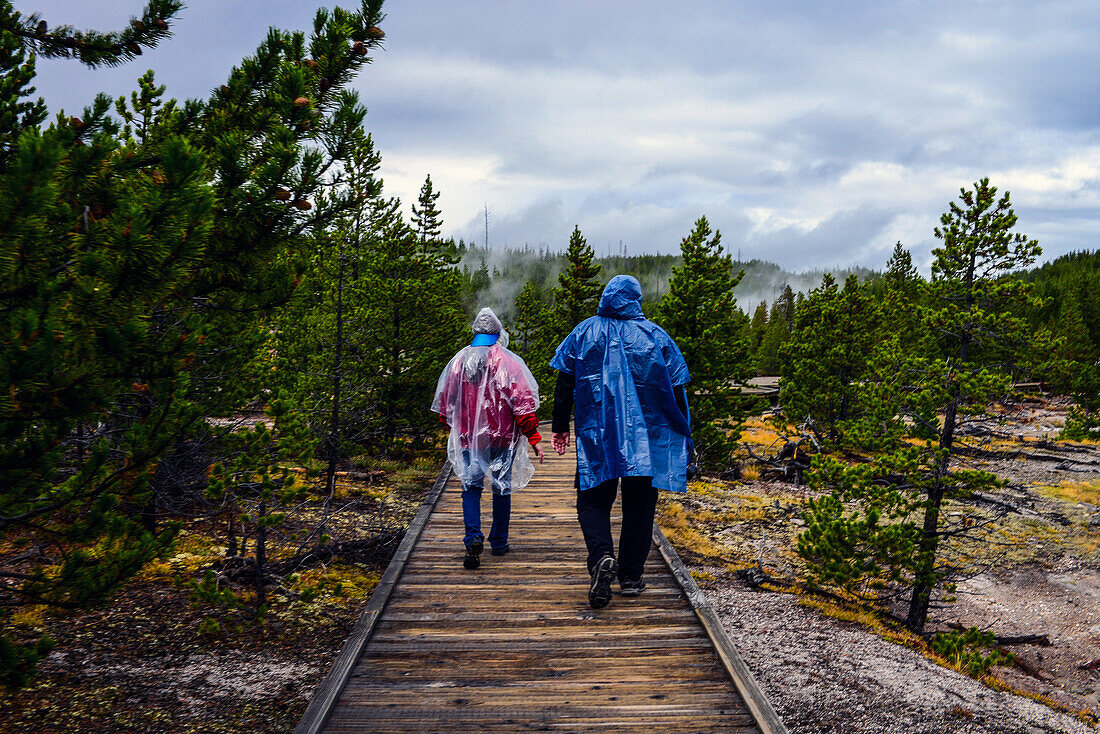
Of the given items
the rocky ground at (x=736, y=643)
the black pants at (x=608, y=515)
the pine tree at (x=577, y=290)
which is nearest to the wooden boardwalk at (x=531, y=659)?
the black pants at (x=608, y=515)

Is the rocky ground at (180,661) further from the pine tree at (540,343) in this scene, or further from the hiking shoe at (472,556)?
the pine tree at (540,343)

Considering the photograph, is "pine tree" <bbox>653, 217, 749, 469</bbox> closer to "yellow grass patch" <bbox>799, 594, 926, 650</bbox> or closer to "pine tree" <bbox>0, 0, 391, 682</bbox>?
"yellow grass patch" <bbox>799, 594, 926, 650</bbox>

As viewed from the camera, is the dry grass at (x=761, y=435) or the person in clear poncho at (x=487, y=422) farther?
the dry grass at (x=761, y=435)

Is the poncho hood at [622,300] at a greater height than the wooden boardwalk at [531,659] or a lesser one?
greater

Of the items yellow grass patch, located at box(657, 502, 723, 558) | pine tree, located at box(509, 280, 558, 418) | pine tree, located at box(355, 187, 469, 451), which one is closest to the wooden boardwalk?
yellow grass patch, located at box(657, 502, 723, 558)

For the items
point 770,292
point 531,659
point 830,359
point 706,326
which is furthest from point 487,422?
point 770,292

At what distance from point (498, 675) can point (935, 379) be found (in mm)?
7452

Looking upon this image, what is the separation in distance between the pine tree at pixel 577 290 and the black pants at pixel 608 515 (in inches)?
648

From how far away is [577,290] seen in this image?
68.7 feet

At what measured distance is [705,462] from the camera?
54.4 feet

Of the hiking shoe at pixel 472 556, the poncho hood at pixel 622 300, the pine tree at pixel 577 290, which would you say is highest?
the pine tree at pixel 577 290

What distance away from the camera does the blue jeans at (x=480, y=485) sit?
5098mm

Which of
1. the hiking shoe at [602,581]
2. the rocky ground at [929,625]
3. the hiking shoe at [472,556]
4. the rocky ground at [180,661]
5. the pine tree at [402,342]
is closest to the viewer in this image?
the rocky ground at [180,661]

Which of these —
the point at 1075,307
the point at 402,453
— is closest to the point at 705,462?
the point at 402,453
